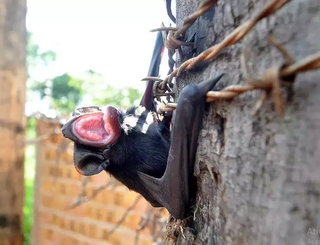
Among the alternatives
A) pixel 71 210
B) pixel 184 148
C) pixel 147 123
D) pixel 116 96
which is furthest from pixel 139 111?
pixel 71 210

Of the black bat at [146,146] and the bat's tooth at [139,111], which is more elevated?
the bat's tooth at [139,111]

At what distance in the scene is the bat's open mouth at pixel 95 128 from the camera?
927 mm

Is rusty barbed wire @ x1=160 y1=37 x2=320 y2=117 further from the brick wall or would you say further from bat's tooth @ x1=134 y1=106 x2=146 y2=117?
the brick wall

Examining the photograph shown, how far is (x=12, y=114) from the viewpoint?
2152 millimetres

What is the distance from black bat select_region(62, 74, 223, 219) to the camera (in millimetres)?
646

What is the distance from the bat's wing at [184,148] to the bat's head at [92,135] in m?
0.24

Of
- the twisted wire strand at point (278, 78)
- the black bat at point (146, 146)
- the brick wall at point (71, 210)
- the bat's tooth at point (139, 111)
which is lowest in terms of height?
the brick wall at point (71, 210)

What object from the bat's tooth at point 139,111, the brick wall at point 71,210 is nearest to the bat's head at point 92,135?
the bat's tooth at point 139,111

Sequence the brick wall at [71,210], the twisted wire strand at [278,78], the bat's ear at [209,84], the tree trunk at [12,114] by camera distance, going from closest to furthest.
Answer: the twisted wire strand at [278,78], the bat's ear at [209,84], the tree trunk at [12,114], the brick wall at [71,210]

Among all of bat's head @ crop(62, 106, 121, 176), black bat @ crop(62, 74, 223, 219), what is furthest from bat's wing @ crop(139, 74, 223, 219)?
bat's head @ crop(62, 106, 121, 176)

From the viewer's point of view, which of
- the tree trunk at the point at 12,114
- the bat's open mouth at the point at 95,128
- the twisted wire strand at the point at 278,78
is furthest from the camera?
the tree trunk at the point at 12,114

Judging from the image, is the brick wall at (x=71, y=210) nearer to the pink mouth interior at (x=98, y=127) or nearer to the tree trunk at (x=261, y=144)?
the pink mouth interior at (x=98, y=127)

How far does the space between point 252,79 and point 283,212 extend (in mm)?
159

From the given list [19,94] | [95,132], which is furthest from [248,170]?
[19,94]
